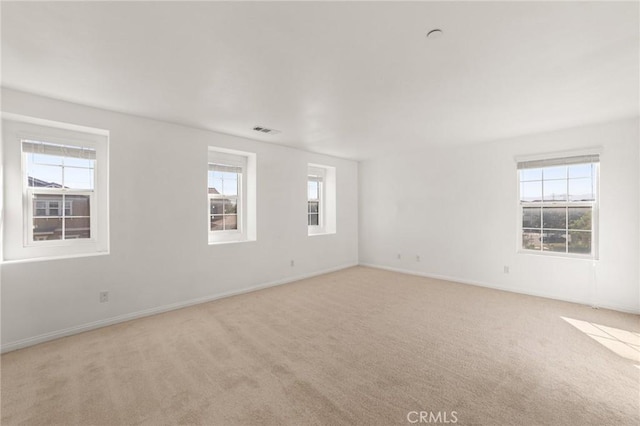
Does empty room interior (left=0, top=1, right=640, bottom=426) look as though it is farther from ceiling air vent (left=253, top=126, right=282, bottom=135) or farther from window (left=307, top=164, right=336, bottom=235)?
window (left=307, top=164, right=336, bottom=235)

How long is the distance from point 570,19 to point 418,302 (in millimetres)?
3343

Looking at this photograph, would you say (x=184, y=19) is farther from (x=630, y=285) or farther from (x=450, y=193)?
(x=630, y=285)

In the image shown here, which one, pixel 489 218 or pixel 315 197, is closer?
pixel 489 218

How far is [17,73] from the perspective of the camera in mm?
2334

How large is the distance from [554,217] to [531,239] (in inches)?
17.9

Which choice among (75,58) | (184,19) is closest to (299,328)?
(184,19)

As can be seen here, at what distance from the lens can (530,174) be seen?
4.40 meters

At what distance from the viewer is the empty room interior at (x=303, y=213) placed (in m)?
1.79

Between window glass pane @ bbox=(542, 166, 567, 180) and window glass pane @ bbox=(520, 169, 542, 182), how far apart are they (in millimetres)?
61

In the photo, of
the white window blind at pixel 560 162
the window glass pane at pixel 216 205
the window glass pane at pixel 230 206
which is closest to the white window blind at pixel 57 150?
the window glass pane at pixel 216 205

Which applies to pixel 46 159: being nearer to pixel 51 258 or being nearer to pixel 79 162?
pixel 79 162

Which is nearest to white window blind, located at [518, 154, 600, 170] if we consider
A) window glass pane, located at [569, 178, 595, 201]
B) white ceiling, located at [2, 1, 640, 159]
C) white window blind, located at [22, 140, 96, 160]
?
window glass pane, located at [569, 178, 595, 201]

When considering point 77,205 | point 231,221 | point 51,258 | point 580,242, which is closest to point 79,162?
point 77,205

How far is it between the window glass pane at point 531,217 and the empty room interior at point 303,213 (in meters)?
0.03
